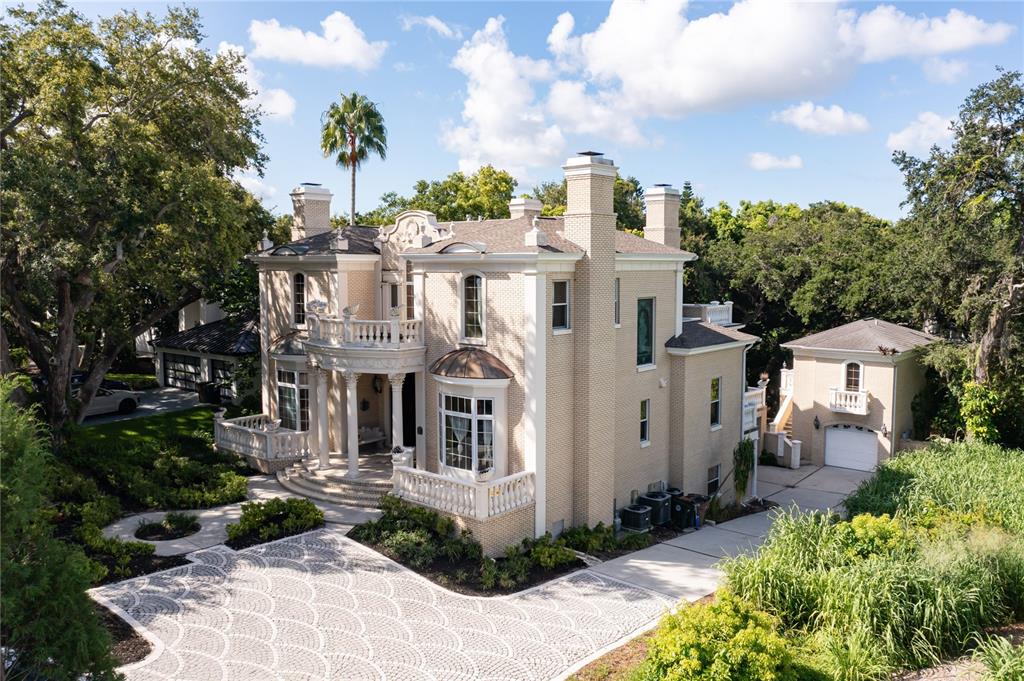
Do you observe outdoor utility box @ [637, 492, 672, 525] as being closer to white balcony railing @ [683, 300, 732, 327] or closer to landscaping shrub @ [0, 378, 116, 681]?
white balcony railing @ [683, 300, 732, 327]

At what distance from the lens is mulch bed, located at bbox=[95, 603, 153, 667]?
12969 millimetres

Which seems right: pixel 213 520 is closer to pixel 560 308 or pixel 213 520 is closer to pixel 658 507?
pixel 560 308

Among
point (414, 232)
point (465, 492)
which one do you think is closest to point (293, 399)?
point (414, 232)

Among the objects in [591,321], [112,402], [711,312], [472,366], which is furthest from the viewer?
[112,402]

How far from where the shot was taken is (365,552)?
702 inches

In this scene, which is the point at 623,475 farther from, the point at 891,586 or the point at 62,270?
the point at 62,270

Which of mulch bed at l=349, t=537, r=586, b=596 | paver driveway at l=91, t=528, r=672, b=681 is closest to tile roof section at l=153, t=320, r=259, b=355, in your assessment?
paver driveway at l=91, t=528, r=672, b=681

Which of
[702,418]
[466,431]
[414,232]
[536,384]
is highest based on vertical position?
[414,232]

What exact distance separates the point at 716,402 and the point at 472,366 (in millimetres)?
10792

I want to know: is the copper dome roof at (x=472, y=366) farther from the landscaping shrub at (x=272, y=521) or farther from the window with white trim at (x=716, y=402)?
the window with white trim at (x=716, y=402)

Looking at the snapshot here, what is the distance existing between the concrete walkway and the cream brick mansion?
62cm

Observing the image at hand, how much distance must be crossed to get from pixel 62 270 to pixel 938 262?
111ft

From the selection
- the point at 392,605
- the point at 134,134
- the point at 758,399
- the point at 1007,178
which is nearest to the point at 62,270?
the point at 134,134

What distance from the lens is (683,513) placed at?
22906 millimetres
